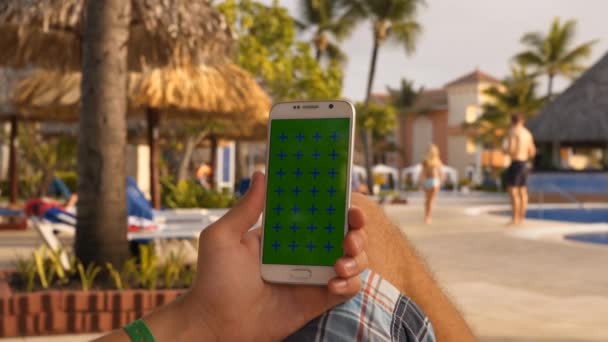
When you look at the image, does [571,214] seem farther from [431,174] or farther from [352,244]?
[352,244]

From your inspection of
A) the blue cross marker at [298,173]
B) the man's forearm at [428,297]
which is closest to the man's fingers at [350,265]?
the blue cross marker at [298,173]

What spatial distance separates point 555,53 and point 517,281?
5190cm

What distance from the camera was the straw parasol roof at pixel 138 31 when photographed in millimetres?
7613

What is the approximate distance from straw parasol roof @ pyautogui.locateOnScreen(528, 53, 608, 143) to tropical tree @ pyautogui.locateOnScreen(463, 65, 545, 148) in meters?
19.9

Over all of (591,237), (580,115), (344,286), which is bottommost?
(591,237)

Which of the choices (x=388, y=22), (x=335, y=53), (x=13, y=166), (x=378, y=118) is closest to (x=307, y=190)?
(x=13, y=166)

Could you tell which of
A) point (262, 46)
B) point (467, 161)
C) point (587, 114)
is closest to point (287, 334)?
point (262, 46)

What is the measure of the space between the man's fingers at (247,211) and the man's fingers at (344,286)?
0.21 metres

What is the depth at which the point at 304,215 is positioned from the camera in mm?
1512

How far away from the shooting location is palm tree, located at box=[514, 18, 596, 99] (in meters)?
54.8

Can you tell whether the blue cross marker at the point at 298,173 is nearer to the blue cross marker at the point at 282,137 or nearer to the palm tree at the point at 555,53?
the blue cross marker at the point at 282,137

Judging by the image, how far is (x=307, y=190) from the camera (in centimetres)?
152

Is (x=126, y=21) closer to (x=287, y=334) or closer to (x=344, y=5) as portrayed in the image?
(x=287, y=334)

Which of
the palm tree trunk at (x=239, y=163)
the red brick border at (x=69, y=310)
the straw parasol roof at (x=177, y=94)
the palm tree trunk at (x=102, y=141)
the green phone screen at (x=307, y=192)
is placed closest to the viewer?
the green phone screen at (x=307, y=192)
